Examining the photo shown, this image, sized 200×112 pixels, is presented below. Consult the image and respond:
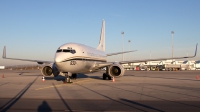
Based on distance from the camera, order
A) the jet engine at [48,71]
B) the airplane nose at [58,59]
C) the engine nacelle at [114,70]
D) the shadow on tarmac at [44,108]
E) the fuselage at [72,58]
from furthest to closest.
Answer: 1. the engine nacelle at [114,70]
2. the jet engine at [48,71]
3. the fuselage at [72,58]
4. the airplane nose at [58,59]
5. the shadow on tarmac at [44,108]

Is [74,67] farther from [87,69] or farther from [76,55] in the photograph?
[87,69]

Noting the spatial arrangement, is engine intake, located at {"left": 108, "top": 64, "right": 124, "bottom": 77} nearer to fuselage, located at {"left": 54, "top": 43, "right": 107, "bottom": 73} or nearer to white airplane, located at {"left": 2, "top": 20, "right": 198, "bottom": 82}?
white airplane, located at {"left": 2, "top": 20, "right": 198, "bottom": 82}

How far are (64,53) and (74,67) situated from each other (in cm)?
158

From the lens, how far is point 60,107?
31.9 ft

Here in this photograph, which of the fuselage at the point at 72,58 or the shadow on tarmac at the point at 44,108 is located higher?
the fuselage at the point at 72,58

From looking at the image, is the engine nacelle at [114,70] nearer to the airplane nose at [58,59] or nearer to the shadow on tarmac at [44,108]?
the airplane nose at [58,59]

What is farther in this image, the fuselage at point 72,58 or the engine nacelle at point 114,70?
the engine nacelle at point 114,70

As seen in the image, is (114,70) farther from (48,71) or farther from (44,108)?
(44,108)

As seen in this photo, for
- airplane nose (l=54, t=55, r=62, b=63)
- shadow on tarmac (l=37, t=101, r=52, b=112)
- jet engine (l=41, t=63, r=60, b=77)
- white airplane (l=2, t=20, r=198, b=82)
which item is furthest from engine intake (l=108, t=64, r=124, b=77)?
shadow on tarmac (l=37, t=101, r=52, b=112)

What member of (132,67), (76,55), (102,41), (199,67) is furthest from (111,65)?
(199,67)

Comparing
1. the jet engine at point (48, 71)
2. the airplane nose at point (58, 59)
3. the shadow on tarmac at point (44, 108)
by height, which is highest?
the airplane nose at point (58, 59)

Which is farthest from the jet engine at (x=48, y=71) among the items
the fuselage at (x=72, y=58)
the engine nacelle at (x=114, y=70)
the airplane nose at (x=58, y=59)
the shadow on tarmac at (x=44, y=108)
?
the shadow on tarmac at (x=44, y=108)

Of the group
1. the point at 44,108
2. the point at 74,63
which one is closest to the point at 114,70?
the point at 74,63

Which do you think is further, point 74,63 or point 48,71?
point 48,71
